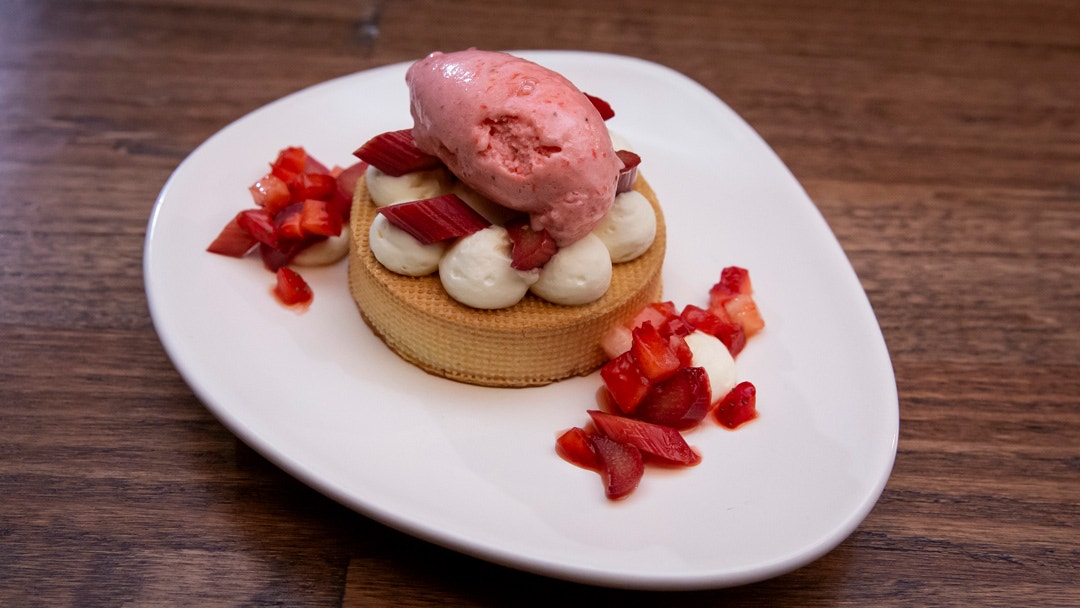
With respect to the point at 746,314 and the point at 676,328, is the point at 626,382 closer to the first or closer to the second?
the point at 676,328

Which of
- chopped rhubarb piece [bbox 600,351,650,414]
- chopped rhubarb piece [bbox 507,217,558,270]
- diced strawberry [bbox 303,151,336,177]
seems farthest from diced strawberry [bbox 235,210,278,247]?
chopped rhubarb piece [bbox 600,351,650,414]

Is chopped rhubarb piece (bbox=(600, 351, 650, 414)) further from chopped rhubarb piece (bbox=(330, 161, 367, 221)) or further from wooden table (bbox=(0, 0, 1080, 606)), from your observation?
chopped rhubarb piece (bbox=(330, 161, 367, 221))

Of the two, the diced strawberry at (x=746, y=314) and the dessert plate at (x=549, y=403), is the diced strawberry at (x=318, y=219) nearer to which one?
the dessert plate at (x=549, y=403)

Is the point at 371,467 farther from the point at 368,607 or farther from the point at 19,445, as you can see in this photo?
the point at 19,445

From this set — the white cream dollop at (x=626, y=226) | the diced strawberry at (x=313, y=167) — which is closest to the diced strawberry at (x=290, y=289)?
the diced strawberry at (x=313, y=167)

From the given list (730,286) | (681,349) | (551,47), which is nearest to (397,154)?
(681,349)

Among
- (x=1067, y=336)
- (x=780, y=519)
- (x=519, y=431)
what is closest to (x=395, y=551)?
(x=519, y=431)
